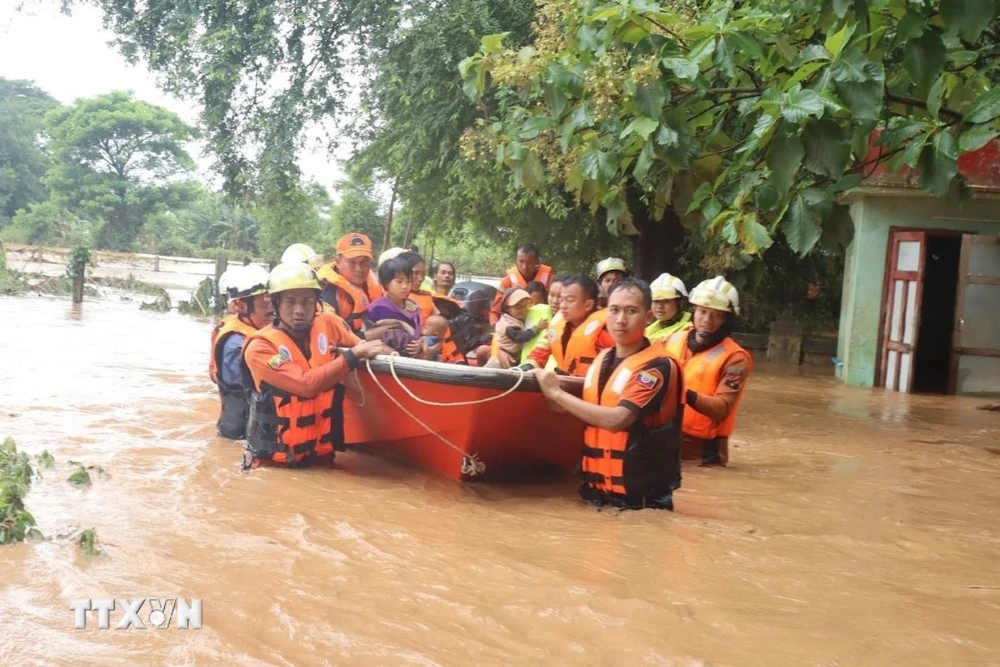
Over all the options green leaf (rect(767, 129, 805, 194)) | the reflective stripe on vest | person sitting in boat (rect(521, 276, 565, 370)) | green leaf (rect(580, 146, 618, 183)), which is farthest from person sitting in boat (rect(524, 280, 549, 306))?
green leaf (rect(767, 129, 805, 194))

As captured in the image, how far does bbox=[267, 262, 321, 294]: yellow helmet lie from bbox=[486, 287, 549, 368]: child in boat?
4.63 ft

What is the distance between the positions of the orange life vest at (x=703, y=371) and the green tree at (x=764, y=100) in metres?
1.22

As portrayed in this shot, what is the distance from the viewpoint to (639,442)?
488cm

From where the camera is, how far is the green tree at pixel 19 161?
41.5 m

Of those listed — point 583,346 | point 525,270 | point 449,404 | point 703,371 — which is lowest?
point 449,404

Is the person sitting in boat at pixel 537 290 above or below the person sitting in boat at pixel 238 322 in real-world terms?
above

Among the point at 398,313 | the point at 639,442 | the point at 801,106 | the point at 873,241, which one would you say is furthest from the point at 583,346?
the point at 873,241

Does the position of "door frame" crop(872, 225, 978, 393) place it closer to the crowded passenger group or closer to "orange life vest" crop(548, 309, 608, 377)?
the crowded passenger group

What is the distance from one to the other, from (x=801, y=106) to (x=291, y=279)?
310 cm

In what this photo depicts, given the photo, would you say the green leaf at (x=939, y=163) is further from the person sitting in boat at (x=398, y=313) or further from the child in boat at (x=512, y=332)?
the person sitting in boat at (x=398, y=313)

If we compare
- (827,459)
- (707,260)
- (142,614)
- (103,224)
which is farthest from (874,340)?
(103,224)

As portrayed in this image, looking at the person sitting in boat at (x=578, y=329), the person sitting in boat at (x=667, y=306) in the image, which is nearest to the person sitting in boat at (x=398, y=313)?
the person sitting in boat at (x=578, y=329)

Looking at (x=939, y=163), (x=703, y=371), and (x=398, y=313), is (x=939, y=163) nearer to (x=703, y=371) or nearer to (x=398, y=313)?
(x=703, y=371)

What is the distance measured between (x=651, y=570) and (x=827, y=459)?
3.93m
